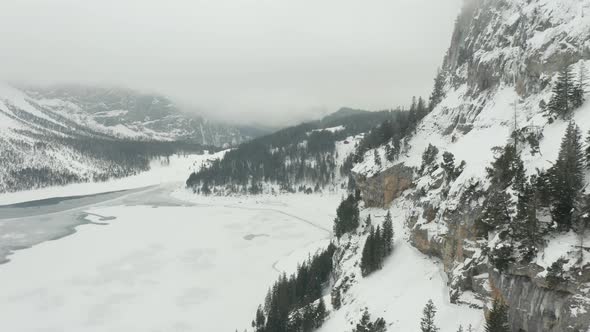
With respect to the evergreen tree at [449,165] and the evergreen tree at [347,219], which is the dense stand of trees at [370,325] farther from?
the evergreen tree at [347,219]

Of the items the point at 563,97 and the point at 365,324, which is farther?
the point at 365,324

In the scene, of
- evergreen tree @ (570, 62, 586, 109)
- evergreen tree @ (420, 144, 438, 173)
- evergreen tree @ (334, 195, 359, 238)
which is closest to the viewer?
evergreen tree @ (570, 62, 586, 109)

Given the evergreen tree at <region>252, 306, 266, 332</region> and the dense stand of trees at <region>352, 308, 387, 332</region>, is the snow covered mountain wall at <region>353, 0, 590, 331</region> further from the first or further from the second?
the evergreen tree at <region>252, 306, 266, 332</region>

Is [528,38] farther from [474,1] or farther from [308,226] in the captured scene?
[308,226]

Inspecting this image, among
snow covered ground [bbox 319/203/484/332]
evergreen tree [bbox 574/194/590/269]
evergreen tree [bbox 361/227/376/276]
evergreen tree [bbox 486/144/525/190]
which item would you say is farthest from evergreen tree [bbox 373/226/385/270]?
evergreen tree [bbox 574/194/590/269]

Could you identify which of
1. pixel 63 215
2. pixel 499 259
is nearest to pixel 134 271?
pixel 499 259

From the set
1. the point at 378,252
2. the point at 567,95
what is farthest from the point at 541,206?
the point at 378,252

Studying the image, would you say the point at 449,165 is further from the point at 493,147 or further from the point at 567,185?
the point at 567,185
